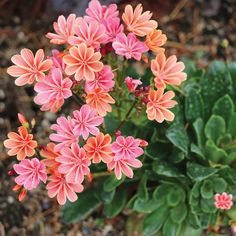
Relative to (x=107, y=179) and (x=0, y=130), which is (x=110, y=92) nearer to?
(x=107, y=179)

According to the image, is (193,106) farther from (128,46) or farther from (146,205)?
(128,46)

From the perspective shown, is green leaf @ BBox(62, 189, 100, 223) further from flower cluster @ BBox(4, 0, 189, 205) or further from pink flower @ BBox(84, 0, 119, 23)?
pink flower @ BBox(84, 0, 119, 23)

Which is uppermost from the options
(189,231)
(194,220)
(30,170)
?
(30,170)

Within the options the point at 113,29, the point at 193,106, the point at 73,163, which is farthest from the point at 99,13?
the point at 193,106

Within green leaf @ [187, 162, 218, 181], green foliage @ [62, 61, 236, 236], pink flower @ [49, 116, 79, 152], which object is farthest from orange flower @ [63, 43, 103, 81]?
green leaf @ [187, 162, 218, 181]

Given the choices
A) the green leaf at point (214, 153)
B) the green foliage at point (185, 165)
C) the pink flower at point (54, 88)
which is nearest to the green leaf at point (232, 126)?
the green foliage at point (185, 165)

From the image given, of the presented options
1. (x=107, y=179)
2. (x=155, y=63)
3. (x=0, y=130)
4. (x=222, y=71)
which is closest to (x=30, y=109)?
(x=0, y=130)
